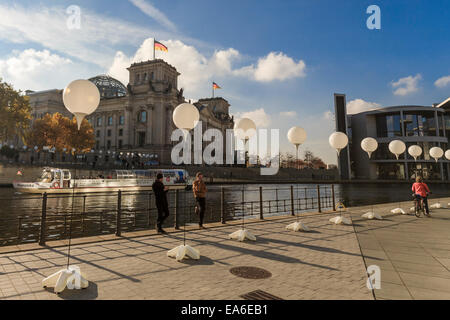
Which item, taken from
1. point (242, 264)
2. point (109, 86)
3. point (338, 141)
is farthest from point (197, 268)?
point (109, 86)

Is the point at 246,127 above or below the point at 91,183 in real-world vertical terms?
above

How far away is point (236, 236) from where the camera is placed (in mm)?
7773

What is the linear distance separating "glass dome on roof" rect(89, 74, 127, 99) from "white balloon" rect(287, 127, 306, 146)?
321 feet

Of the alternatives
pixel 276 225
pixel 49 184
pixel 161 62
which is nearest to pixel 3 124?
pixel 49 184

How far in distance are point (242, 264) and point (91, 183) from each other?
111ft

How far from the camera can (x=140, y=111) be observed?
7812 cm

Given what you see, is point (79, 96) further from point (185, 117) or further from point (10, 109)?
point (10, 109)

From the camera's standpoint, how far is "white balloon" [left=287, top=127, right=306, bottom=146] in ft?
34.4

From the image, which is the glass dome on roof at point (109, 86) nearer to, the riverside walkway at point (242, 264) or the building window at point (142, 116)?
the building window at point (142, 116)

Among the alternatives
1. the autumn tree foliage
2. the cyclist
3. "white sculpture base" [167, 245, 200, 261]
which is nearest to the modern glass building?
the cyclist

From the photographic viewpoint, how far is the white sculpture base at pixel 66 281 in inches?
157

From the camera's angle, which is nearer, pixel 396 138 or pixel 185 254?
pixel 185 254

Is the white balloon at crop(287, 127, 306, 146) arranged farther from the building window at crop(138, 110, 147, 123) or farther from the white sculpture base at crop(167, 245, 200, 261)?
the building window at crop(138, 110, 147, 123)
